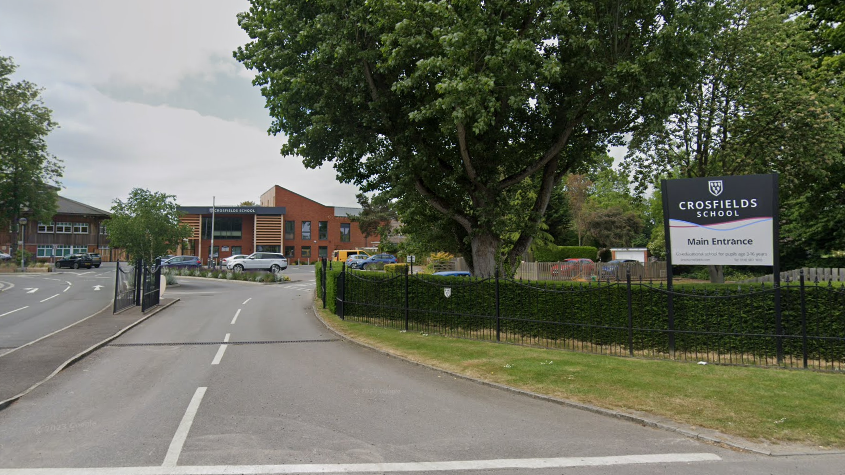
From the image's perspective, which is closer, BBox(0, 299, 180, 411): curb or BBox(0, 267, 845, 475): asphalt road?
BBox(0, 267, 845, 475): asphalt road

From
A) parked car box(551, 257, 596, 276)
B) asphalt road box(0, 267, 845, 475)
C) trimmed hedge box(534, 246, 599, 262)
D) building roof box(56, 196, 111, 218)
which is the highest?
building roof box(56, 196, 111, 218)

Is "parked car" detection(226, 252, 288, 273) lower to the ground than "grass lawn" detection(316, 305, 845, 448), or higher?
higher

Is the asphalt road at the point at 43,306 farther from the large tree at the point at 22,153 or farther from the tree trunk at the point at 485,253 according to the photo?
the large tree at the point at 22,153

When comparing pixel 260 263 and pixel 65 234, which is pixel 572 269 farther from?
pixel 65 234

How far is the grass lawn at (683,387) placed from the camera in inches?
245

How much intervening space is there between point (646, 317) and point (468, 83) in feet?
21.2

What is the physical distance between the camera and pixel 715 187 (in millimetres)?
10703

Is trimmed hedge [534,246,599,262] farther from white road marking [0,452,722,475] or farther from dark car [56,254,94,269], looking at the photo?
dark car [56,254,94,269]

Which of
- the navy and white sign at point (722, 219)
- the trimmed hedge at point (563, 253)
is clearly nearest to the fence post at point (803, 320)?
the navy and white sign at point (722, 219)

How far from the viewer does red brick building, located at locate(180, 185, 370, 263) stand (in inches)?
2768

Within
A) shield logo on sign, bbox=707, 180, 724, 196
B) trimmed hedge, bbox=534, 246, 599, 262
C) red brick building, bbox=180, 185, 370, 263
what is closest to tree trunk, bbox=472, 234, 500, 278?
shield logo on sign, bbox=707, 180, 724, 196

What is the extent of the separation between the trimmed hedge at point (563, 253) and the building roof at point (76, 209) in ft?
197

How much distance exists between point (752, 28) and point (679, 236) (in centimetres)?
1132

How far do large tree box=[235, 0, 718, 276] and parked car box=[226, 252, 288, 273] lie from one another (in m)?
31.5
